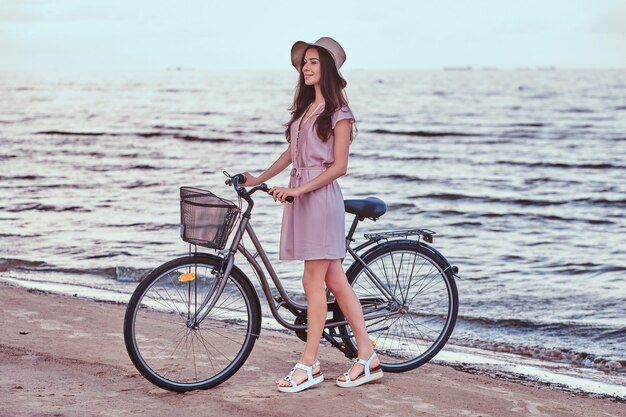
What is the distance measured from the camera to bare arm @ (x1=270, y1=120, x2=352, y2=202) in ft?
14.9

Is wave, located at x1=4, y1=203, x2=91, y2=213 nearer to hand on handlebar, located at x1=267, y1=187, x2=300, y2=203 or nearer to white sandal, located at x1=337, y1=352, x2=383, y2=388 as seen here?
white sandal, located at x1=337, y1=352, x2=383, y2=388

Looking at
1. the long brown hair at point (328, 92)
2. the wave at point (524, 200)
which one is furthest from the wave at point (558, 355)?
the wave at point (524, 200)

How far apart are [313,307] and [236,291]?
520mm

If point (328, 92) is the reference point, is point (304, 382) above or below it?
below

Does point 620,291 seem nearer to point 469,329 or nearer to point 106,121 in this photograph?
point 469,329

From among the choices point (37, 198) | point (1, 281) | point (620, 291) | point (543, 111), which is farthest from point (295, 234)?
point (543, 111)

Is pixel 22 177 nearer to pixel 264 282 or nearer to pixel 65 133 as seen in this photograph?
pixel 65 133

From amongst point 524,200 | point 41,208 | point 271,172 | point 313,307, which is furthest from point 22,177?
point 313,307

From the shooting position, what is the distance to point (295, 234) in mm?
4699

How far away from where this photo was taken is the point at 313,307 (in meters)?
4.93

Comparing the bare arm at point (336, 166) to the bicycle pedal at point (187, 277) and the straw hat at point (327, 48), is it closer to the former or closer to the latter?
the straw hat at point (327, 48)

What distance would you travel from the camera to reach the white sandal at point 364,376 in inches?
195

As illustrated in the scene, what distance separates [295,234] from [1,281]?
4804 millimetres

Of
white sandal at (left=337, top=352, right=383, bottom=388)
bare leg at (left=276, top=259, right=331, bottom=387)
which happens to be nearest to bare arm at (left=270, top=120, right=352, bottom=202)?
bare leg at (left=276, top=259, right=331, bottom=387)
